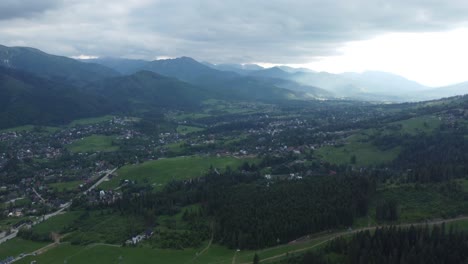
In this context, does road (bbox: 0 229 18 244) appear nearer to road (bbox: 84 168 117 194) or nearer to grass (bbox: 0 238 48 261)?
grass (bbox: 0 238 48 261)

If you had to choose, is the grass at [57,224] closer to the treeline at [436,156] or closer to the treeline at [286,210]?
the treeline at [286,210]

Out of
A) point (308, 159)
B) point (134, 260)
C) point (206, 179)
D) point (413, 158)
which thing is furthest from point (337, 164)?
point (134, 260)

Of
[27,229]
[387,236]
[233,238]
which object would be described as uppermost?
[387,236]

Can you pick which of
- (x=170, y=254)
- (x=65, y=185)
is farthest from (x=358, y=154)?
(x=65, y=185)

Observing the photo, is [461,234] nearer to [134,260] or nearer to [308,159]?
[134,260]

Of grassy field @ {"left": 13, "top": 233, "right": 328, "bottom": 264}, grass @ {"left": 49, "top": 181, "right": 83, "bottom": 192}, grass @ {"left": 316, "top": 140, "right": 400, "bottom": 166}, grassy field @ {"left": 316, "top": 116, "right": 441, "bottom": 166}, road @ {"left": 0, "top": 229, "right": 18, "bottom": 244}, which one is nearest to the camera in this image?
grassy field @ {"left": 13, "top": 233, "right": 328, "bottom": 264}

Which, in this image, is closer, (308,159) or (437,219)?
(437,219)

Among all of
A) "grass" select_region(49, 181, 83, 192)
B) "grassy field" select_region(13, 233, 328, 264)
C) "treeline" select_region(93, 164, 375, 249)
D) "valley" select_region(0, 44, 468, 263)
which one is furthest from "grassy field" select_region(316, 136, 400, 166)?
"grass" select_region(49, 181, 83, 192)
